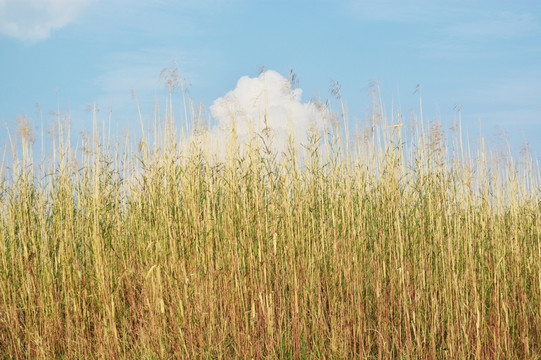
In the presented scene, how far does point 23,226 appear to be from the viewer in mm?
3564

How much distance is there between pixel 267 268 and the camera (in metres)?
2.48

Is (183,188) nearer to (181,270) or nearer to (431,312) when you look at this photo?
(181,270)

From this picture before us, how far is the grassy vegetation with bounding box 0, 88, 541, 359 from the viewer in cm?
244

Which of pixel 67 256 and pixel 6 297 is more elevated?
pixel 67 256

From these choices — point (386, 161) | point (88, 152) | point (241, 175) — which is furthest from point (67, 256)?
point (386, 161)

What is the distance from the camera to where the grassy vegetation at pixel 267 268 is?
244cm

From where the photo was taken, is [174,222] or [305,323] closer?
[305,323]

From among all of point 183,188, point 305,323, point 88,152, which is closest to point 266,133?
point 183,188

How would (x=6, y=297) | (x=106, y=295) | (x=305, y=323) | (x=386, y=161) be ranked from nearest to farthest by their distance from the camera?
(x=305, y=323), (x=106, y=295), (x=386, y=161), (x=6, y=297)

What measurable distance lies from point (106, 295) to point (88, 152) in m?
1.47

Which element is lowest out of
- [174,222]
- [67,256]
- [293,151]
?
[67,256]

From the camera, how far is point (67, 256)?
320cm

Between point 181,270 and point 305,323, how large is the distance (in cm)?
79

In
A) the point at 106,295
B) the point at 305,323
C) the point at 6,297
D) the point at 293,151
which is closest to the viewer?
the point at 305,323
